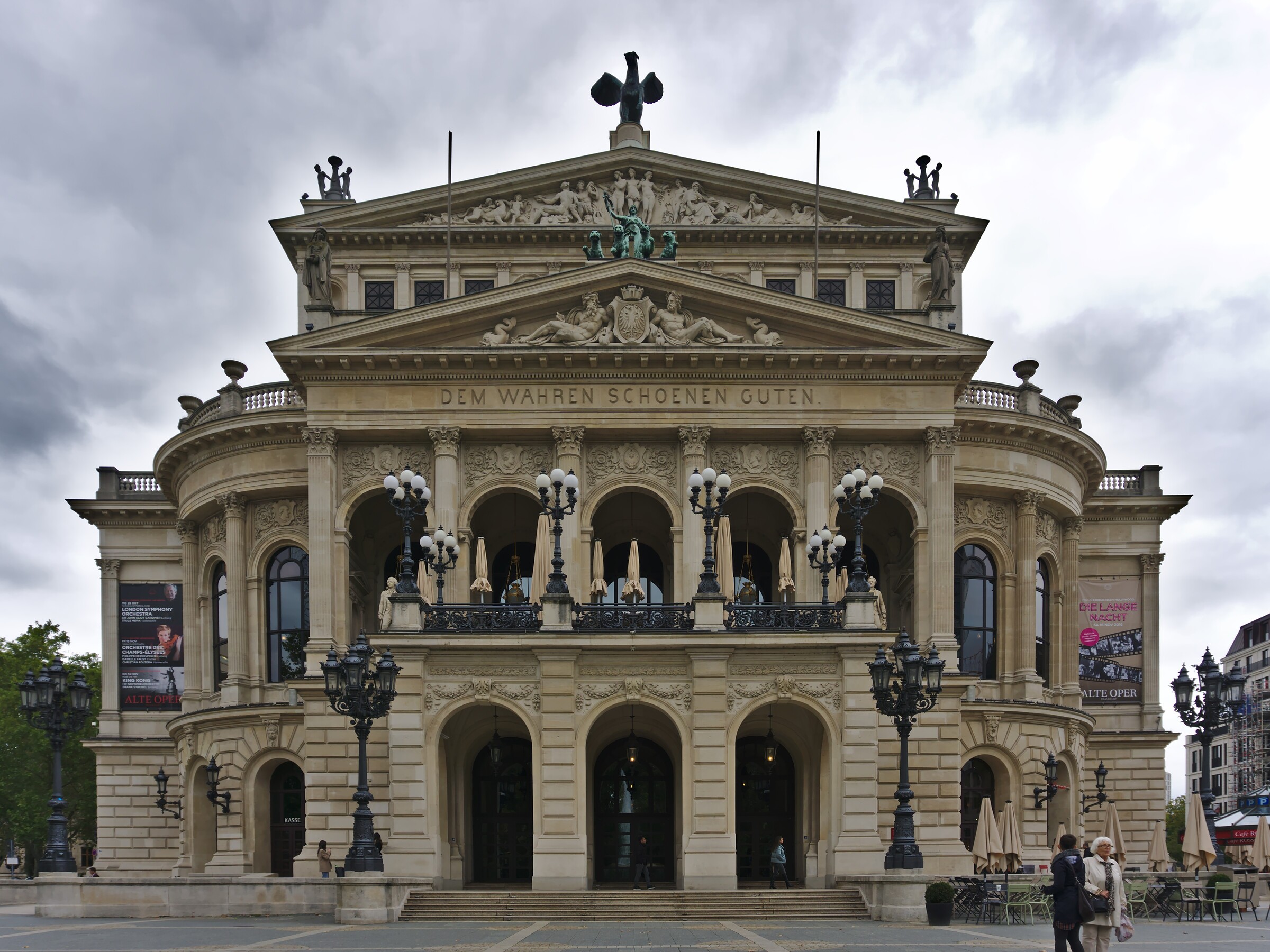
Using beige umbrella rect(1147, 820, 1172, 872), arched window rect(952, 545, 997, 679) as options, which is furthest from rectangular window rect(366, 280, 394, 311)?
beige umbrella rect(1147, 820, 1172, 872)

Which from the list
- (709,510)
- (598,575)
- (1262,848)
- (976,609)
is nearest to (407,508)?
(709,510)

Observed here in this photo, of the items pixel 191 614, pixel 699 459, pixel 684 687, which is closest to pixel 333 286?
pixel 191 614

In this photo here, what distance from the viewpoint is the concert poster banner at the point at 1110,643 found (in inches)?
2109

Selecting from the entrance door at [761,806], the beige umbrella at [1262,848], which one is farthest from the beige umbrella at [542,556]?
the beige umbrella at [1262,848]

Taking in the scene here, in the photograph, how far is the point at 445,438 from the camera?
43062mm

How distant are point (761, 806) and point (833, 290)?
19893 millimetres

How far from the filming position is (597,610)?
34844 mm

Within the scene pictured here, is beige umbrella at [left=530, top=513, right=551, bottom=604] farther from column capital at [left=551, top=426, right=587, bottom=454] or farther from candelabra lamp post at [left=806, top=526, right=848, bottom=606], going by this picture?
candelabra lamp post at [left=806, top=526, right=848, bottom=606]

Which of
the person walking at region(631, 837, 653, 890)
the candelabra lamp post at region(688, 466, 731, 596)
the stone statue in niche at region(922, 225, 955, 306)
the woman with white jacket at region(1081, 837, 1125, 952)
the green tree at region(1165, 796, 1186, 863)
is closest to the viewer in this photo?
the woman with white jacket at region(1081, 837, 1125, 952)

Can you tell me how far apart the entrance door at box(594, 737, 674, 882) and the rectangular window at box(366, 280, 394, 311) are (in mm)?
19657

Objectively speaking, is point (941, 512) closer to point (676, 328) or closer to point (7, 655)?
point (676, 328)

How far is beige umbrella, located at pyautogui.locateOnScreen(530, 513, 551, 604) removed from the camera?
39.0 m

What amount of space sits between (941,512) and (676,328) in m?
10.1

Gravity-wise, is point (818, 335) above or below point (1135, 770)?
above
